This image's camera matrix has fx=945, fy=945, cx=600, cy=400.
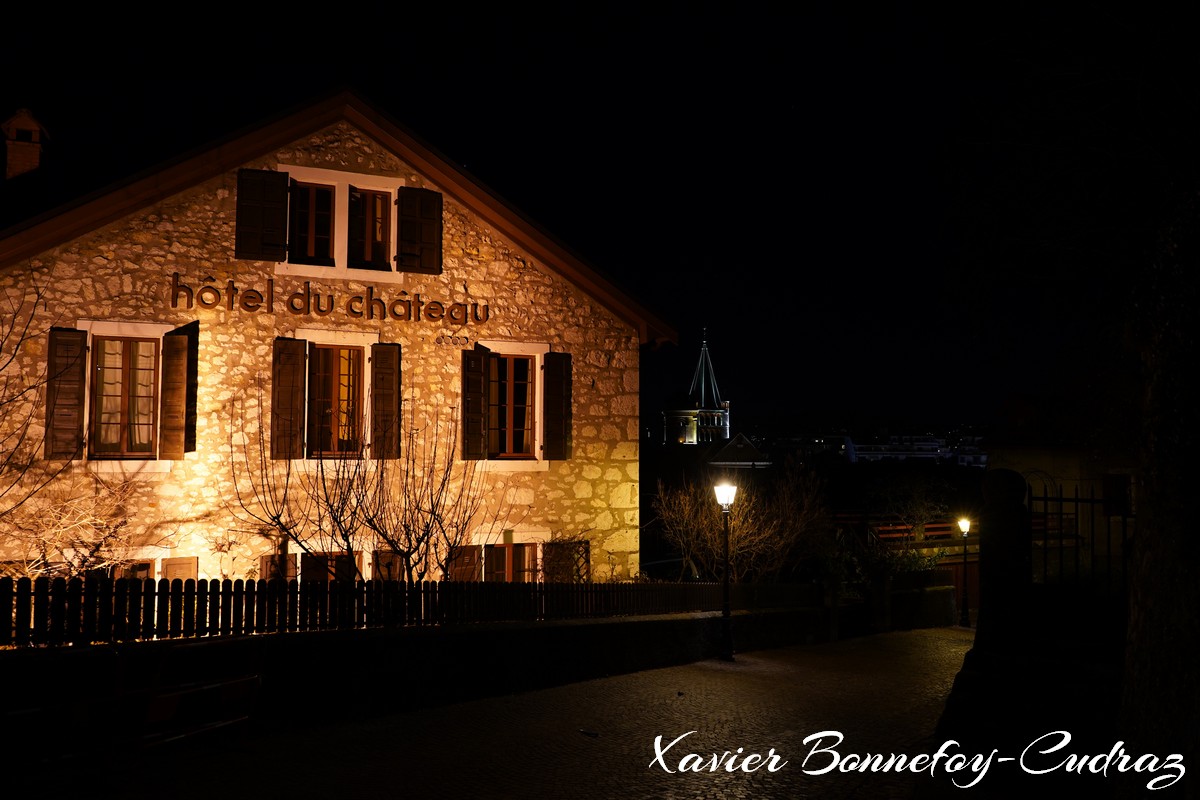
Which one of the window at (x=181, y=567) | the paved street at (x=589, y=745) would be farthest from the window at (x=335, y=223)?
the paved street at (x=589, y=745)

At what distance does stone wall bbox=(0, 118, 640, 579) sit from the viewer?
46.2 ft

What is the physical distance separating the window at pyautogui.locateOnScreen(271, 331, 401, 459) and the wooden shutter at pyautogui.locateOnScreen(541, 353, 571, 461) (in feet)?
8.84

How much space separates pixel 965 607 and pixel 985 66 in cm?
1912

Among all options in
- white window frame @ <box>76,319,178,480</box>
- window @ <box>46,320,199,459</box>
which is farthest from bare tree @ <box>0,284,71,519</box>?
white window frame @ <box>76,319,178,480</box>

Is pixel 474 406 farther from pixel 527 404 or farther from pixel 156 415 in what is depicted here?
pixel 156 415

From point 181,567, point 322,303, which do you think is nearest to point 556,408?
point 322,303

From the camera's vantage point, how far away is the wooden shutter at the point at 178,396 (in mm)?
14109

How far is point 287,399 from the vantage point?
590 inches

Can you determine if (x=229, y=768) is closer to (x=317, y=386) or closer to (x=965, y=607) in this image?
(x=317, y=386)

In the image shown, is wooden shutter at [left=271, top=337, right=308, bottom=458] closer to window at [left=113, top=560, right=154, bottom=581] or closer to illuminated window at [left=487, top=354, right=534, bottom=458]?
window at [left=113, top=560, right=154, bottom=581]

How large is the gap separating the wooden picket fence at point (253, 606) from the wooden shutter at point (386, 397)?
3163 mm

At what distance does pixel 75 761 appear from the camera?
8766mm
